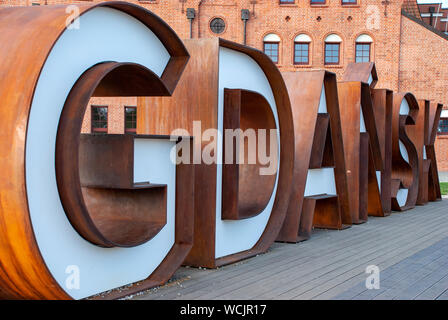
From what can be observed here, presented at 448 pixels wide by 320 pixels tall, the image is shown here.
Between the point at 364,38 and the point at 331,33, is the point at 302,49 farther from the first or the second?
the point at 364,38

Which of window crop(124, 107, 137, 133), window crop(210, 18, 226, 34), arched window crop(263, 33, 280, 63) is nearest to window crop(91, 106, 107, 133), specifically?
window crop(124, 107, 137, 133)

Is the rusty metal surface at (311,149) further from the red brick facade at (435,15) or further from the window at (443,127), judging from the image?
the red brick facade at (435,15)

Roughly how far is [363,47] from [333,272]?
78.6 ft

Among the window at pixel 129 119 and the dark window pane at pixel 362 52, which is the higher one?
the dark window pane at pixel 362 52

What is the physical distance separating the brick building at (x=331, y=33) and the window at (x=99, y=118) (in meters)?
5.02

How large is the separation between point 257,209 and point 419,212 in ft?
20.2

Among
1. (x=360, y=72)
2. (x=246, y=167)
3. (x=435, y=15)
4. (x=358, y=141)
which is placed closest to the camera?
(x=246, y=167)

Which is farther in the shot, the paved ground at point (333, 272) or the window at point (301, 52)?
the window at point (301, 52)

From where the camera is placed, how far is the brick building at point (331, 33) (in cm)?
2880

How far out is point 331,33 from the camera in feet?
94.9

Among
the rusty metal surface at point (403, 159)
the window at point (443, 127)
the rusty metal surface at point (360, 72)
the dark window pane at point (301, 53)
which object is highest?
the dark window pane at point (301, 53)

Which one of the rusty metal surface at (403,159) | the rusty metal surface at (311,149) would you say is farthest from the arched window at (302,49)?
the rusty metal surface at (311,149)

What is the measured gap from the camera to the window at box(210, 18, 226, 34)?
29.0 metres

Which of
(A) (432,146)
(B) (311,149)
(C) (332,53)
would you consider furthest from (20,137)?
(C) (332,53)
